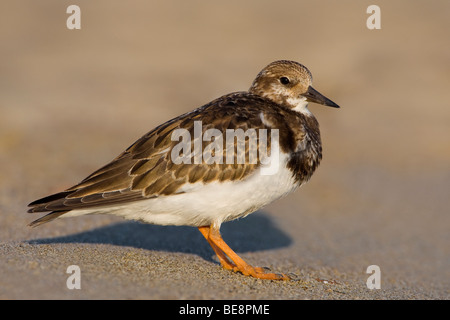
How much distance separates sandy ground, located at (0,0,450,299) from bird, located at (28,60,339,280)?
53 centimetres

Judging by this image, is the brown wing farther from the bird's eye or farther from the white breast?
the bird's eye

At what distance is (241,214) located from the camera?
5910 mm

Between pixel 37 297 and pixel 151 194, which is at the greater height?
pixel 151 194

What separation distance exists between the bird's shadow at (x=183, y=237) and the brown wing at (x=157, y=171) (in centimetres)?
115

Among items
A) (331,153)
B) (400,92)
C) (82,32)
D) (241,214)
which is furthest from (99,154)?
(82,32)

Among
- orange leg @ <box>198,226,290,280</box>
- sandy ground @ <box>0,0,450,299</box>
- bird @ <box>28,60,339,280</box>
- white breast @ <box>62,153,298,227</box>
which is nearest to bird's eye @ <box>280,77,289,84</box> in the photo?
bird @ <box>28,60,339,280</box>

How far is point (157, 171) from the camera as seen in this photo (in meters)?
5.71

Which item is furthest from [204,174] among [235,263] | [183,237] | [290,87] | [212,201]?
[183,237]

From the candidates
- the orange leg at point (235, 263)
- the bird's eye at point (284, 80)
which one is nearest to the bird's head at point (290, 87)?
the bird's eye at point (284, 80)

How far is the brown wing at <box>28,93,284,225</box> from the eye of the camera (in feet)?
18.4

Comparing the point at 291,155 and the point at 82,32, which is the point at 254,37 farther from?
the point at 291,155

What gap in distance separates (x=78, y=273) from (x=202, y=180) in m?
1.38

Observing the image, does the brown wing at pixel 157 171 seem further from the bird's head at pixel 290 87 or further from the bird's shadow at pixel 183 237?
the bird's shadow at pixel 183 237

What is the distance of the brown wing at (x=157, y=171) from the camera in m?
5.62
